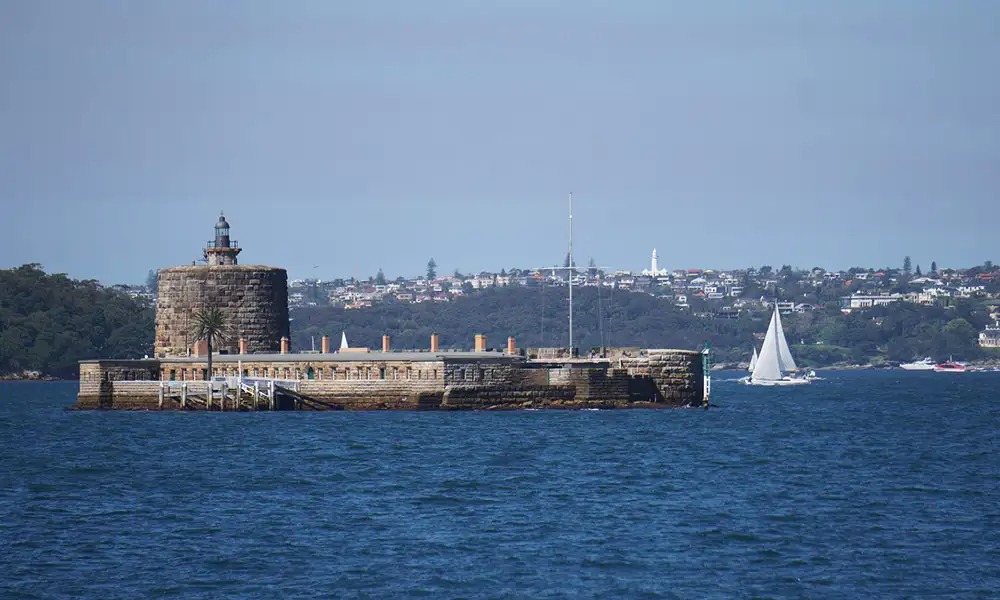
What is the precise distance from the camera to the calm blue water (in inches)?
1232

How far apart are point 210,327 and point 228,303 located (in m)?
7.41

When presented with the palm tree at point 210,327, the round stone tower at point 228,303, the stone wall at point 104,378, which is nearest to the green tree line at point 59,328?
the round stone tower at point 228,303

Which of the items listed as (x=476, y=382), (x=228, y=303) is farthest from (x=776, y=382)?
(x=476, y=382)

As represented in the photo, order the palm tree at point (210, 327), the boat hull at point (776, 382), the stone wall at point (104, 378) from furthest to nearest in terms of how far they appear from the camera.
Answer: the boat hull at point (776, 382) → the stone wall at point (104, 378) → the palm tree at point (210, 327)

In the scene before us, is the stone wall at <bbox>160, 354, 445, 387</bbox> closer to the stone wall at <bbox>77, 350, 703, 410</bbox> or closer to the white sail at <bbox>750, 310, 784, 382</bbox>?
the stone wall at <bbox>77, 350, 703, 410</bbox>

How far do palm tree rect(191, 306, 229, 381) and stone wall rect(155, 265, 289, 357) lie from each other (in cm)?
36

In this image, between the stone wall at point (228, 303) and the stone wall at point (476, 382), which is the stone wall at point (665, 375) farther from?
the stone wall at point (228, 303)

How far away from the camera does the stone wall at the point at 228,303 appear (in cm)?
8394

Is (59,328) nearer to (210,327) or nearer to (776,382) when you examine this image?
(776,382)

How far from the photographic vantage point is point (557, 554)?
34.0 meters

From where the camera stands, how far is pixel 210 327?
7669 cm

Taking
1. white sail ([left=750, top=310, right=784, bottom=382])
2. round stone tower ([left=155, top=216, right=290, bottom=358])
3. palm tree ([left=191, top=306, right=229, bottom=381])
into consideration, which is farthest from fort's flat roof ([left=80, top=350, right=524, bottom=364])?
white sail ([left=750, top=310, right=784, bottom=382])

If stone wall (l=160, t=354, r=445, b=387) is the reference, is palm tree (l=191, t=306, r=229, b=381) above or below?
above

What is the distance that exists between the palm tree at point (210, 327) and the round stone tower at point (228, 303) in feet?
1.04
